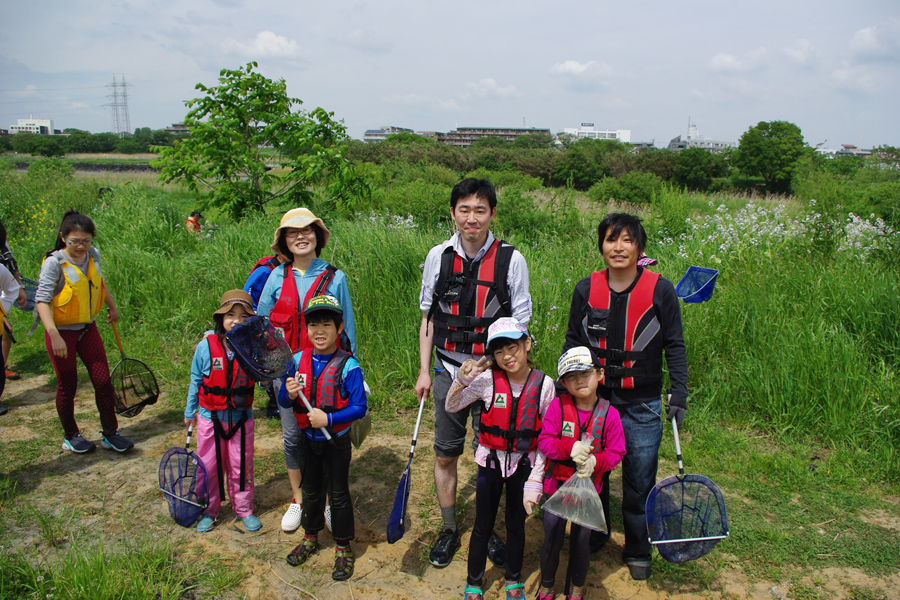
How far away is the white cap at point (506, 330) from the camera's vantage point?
2.71m

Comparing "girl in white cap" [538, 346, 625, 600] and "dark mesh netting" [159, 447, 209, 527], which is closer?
"girl in white cap" [538, 346, 625, 600]

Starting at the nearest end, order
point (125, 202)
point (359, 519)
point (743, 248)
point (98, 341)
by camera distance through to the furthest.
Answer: point (359, 519), point (98, 341), point (743, 248), point (125, 202)

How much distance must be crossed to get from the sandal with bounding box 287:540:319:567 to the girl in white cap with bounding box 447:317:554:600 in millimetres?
1005

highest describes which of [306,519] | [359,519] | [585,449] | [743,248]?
[743,248]

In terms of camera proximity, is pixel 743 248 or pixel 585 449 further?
pixel 743 248

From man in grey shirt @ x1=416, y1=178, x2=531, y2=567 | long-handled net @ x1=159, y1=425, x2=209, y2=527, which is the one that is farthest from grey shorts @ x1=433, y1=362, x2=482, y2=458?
long-handled net @ x1=159, y1=425, x2=209, y2=527

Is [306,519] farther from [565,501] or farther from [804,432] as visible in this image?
[804,432]

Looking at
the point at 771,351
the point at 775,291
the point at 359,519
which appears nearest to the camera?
the point at 359,519

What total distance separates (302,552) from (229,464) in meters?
0.78

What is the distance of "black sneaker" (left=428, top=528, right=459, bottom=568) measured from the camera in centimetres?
324

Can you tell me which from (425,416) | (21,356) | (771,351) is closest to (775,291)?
(771,351)

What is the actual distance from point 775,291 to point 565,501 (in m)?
4.23

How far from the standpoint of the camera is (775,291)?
5625 millimetres

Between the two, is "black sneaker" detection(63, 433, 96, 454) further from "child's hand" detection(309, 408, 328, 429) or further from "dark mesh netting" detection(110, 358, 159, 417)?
"child's hand" detection(309, 408, 328, 429)
